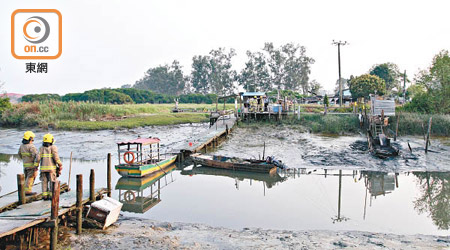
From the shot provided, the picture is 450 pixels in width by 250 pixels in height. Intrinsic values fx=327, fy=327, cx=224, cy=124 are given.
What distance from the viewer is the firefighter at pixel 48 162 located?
30.6ft

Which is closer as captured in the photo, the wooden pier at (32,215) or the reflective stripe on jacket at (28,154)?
the wooden pier at (32,215)

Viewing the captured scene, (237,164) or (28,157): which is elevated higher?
(28,157)

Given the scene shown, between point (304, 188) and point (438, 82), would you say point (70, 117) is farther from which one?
point (438, 82)

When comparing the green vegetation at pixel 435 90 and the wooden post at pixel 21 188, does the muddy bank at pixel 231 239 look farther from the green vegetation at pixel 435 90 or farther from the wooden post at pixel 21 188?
the green vegetation at pixel 435 90

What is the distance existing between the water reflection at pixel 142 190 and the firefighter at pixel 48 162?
10.8 ft

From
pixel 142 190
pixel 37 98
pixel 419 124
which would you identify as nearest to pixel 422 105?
pixel 419 124

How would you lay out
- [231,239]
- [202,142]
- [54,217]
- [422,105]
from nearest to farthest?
1. [54,217]
2. [231,239]
3. [202,142]
4. [422,105]

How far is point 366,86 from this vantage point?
48.6 m

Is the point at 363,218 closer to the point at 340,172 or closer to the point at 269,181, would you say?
the point at 269,181

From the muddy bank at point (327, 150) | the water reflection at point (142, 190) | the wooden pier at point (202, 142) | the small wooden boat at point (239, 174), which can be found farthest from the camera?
the wooden pier at point (202, 142)

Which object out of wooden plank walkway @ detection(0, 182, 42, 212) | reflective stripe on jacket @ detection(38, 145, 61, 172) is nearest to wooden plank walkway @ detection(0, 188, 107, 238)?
wooden plank walkway @ detection(0, 182, 42, 212)

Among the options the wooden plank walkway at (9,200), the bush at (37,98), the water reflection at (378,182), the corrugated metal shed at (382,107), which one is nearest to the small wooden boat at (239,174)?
the water reflection at (378,182)

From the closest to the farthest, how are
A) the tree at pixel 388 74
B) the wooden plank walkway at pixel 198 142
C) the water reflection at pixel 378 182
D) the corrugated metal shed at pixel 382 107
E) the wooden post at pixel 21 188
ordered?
the wooden post at pixel 21 188, the water reflection at pixel 378 182, the wooden plank walkway at pixel 198 142, the corrugated metal shed at pixel 382 107, the tree at pixel 388 74

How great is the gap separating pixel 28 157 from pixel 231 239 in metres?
6.26
